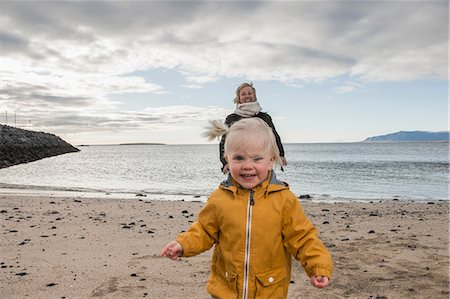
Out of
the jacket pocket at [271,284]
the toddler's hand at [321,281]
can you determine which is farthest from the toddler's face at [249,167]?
the toddler's hand at [321,281]

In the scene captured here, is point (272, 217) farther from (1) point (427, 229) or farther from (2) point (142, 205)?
(2) point (142, 205)

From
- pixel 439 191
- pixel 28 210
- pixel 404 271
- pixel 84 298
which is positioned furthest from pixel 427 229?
pixel 439 191

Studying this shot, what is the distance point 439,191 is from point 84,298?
76.2ft

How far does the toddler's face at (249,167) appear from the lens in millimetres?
2980

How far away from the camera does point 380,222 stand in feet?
35.3

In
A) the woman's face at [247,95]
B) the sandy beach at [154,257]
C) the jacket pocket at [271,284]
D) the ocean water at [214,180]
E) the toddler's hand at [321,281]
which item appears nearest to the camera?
the toddler's hand at [321,281]

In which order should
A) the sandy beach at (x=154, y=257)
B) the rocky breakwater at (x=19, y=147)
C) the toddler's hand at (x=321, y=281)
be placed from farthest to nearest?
the rocky breakwater at (x=19, y=147), the sandy beach at (x=154, y=257), the toddler's hand at (x=321, y=281)

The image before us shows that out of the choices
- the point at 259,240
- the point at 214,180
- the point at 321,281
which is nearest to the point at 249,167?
the point at 259,240

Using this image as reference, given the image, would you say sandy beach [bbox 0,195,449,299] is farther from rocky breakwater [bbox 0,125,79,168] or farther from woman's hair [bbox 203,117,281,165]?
rocky breakwater [bbox 0,125,79,168]

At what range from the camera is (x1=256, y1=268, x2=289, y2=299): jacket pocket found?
9.56ft

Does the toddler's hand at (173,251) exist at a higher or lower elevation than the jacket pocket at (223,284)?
higher

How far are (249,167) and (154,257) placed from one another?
182 inches

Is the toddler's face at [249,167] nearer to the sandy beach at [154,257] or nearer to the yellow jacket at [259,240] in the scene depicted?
the yellow jacket at [259,240]

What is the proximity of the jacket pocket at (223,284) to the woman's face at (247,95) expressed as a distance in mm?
3112
